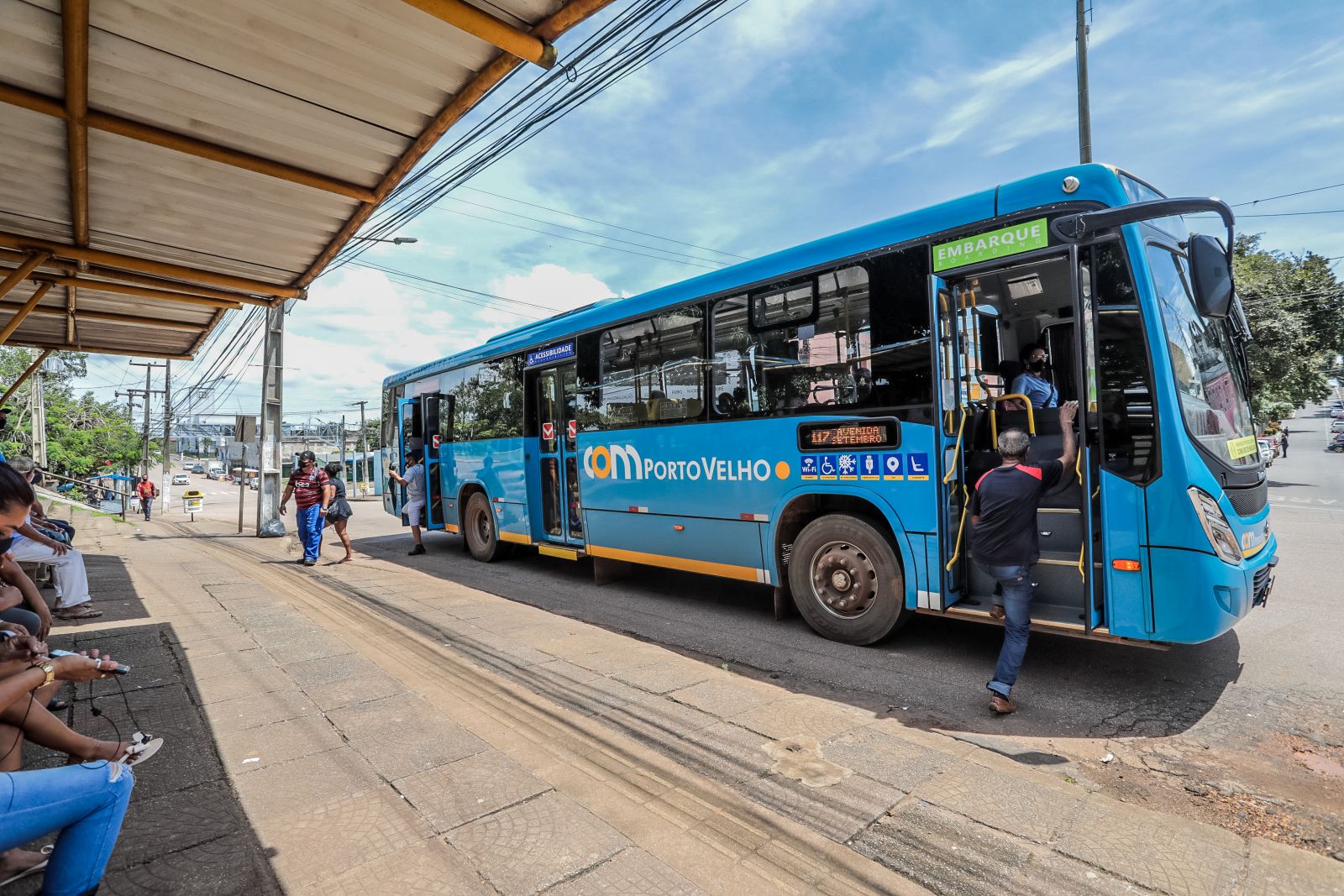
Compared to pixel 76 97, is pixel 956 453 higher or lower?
lower

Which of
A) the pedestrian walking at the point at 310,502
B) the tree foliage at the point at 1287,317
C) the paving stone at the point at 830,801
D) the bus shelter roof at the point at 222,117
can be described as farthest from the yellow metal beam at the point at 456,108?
the tree foliage at the point at 1287,317

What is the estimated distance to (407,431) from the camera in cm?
1198

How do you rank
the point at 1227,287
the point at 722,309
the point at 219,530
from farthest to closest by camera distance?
the point at 219,530 → the point at 722,309 → the point at 1227,287

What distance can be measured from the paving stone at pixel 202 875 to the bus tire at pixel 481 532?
713cm

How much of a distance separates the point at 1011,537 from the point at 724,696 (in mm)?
2022

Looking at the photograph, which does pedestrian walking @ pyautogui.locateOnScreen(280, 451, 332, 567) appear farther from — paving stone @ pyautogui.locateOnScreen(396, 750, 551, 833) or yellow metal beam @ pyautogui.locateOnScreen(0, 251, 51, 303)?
paving stone @ pyautogui.locateOnScreen(396, 750, 551, 833)

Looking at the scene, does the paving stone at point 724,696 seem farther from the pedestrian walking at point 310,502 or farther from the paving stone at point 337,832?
the pedestrian walking at point 310,502

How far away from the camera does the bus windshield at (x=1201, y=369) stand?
13.0 ft

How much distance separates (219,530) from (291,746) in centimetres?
1721

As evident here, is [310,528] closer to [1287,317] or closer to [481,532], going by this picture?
[481,532]

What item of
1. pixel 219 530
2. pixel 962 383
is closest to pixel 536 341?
pixel 962 383

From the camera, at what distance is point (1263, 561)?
13.6ft

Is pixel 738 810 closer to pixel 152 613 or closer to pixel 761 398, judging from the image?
pixel 761 398

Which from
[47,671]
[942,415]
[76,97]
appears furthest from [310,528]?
[942,415]
